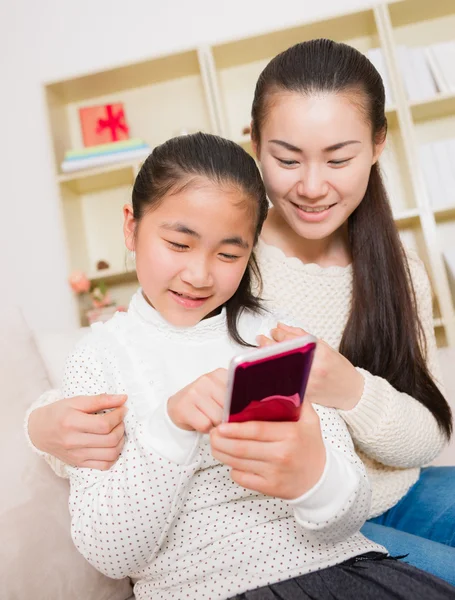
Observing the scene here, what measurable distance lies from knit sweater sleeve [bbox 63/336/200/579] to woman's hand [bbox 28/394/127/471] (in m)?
0.02

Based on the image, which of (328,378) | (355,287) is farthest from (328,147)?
(328,378)

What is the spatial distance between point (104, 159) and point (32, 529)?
6.29 feet

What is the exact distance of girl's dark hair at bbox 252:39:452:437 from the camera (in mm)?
1222

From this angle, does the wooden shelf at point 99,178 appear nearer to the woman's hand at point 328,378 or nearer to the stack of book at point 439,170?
the stack of book at point 439,170

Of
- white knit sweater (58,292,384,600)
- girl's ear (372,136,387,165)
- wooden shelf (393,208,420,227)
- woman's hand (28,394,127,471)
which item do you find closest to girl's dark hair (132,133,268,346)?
white knit sweater (58,292,384,600)

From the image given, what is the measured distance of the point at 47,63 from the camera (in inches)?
119

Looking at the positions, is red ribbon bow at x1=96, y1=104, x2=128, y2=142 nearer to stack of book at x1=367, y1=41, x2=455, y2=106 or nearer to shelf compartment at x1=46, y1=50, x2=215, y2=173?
shelf compartment at x1=46, y1=50, x2=215, y2=173

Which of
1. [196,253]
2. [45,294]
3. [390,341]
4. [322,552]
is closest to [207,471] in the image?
[322,552]

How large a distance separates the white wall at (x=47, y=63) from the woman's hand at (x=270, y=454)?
2.27m

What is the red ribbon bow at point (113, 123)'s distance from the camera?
2830 mm

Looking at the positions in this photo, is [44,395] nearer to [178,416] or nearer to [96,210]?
[178,416]

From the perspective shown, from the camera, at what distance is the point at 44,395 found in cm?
121

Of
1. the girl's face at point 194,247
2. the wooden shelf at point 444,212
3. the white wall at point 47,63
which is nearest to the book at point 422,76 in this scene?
the wooden shelf at point 444,212

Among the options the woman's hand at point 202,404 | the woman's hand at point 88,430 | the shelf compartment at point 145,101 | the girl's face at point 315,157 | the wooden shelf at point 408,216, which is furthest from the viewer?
the shelf compartment at point 145,101
